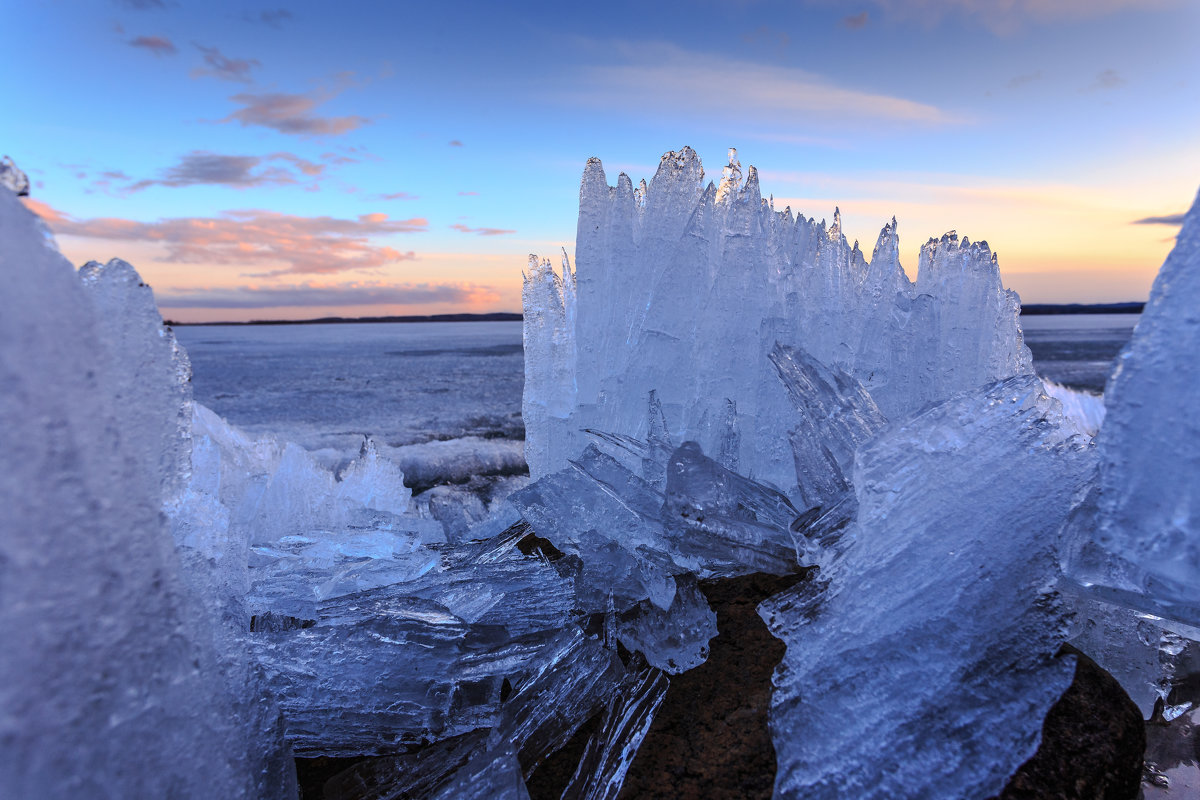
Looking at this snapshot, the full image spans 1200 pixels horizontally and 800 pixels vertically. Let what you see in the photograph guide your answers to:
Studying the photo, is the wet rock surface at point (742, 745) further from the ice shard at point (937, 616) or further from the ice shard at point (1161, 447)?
the ice shard at point (1161, 447)

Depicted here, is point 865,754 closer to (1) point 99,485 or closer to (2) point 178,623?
(2) point 178,623

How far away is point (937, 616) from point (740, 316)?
1.49 meters

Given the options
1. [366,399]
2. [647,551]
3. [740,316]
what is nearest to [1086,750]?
[647,551]

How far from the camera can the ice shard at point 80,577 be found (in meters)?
0.97

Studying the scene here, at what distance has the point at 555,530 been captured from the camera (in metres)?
2.21

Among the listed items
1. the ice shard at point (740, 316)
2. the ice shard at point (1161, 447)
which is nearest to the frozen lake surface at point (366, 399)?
the ice shard at point (740, 316)

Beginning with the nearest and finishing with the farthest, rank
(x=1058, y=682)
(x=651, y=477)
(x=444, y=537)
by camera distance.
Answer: (x=1058, y=682) → (x=651, y=477) → (x=444, y=537)

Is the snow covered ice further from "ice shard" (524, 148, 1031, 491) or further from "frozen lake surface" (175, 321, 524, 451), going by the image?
"frozen lake surface" (175, 321, 524, 451)

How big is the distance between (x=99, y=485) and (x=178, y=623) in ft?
1.14

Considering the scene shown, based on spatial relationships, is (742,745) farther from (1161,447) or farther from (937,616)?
(1161,447)

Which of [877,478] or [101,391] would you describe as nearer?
[101,391]

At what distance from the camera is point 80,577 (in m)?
1.06

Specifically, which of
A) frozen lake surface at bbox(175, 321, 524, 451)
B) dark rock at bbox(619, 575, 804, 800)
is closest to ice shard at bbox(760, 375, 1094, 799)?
dark rock at bbox(619, 575, 804, 800)

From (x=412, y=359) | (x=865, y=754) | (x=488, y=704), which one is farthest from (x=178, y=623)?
(x=412, y=359)
